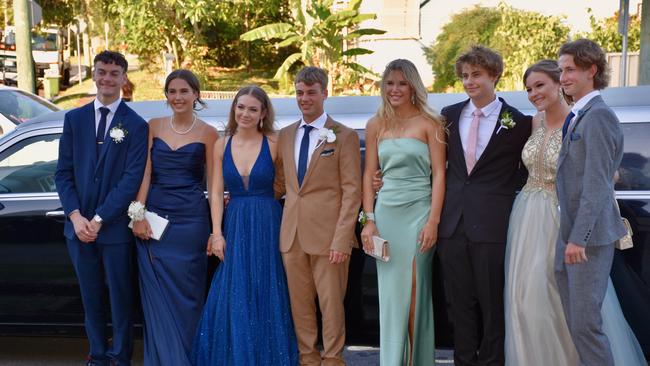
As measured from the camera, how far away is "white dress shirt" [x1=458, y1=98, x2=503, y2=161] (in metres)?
4.04

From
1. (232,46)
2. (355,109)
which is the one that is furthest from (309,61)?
(355,109)

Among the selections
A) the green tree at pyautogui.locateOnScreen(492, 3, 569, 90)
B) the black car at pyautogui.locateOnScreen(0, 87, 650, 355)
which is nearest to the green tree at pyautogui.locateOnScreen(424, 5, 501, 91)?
the green tree at pyautogui.locateOnScreen(492, 3, 569, 90)

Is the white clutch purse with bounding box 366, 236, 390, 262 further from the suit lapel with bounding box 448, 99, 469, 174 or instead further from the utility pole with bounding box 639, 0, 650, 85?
the utility pole with bounding box 639, 0, 650, 85

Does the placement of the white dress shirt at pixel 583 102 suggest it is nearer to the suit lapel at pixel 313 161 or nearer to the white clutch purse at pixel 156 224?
the suit lapel at pixel 313 161

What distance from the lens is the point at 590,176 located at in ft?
11.5

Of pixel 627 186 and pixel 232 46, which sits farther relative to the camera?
pixel 232 46

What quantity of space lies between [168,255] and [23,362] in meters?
1.69

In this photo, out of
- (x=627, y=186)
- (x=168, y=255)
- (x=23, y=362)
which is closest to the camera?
(x=627, y=186)

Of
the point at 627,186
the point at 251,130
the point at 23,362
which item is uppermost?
the point at 251,130

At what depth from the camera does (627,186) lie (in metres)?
4.17

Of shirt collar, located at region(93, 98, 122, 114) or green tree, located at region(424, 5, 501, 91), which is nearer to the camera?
shirt collar, located at region(93, 98, 122, 114)

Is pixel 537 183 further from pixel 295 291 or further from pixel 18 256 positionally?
pixel 18 256

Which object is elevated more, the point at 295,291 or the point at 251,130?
the point at 251,130

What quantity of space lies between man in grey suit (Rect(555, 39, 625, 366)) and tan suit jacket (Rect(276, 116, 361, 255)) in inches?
44.6
